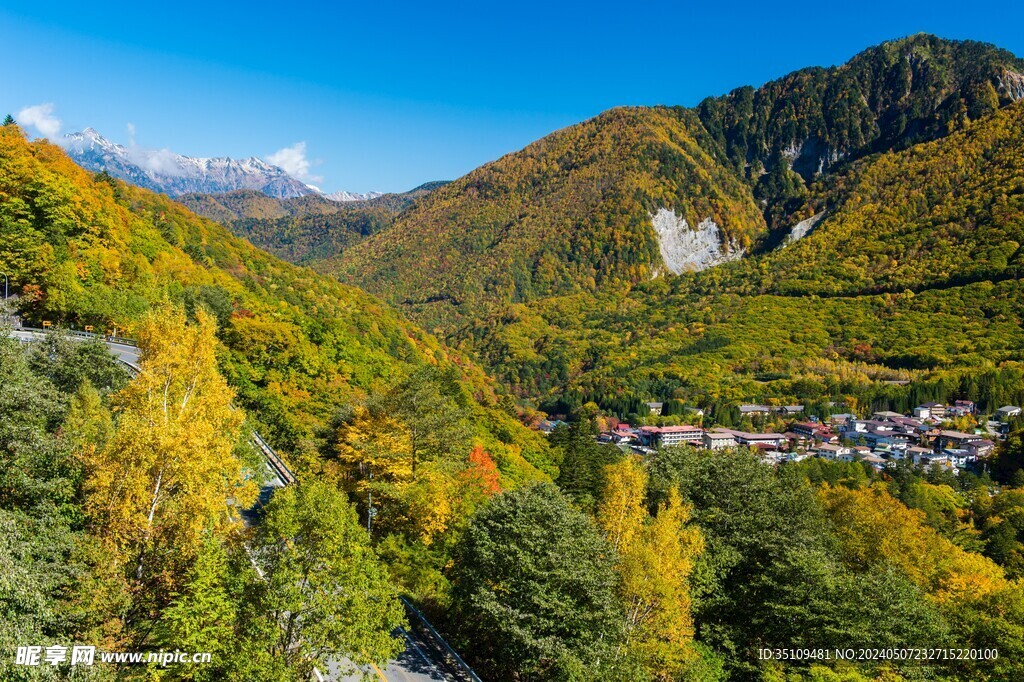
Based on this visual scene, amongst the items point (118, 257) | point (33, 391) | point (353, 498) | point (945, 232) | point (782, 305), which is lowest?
point (353, 498)

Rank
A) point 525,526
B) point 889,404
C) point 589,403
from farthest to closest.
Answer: point 589,403
point 889,404
point 525,526

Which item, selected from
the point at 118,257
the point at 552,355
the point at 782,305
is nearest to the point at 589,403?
the point at 552,355

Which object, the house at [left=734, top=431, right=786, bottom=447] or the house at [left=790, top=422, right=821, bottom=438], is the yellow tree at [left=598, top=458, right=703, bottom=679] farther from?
the house at [left=790, top=422, right=821, bottom=438]

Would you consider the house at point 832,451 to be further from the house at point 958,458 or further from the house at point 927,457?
the house at point 958,458

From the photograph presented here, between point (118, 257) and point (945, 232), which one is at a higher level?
point (945, 232)

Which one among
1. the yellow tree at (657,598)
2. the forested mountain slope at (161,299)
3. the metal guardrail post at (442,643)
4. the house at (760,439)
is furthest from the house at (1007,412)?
the metal guardrail post at (442,643)

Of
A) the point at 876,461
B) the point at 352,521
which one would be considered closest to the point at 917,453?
the point at 876,461

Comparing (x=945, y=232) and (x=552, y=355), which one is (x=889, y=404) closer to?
(x=552, y=355)
